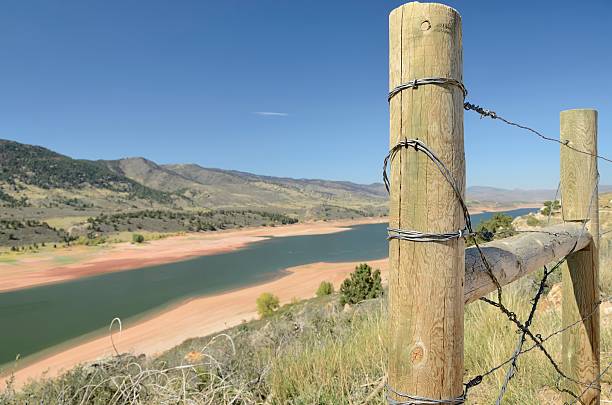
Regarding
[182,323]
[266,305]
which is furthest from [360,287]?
[182,323]

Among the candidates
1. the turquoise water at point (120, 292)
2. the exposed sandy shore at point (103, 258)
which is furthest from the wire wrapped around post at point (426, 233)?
the exposed sandy shore at point (103, 258)

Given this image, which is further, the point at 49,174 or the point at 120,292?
the point at 49,174

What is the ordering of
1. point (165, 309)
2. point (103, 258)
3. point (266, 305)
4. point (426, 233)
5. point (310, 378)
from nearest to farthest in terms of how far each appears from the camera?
point (426, 233) → point (310, 378) → point (266, 305) → point (165, 309) → point (103, 258)

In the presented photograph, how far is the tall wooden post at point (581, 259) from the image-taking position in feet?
7.80

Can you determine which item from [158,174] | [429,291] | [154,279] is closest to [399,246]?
[429,291]

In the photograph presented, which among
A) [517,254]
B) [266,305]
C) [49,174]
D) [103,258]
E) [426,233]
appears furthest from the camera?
[49,174]

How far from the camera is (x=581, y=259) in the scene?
97.6 inches

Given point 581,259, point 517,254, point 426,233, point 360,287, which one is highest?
point 426,233

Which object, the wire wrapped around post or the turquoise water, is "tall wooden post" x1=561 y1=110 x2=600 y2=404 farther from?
the turquoise water

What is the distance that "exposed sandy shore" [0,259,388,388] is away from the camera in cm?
1323

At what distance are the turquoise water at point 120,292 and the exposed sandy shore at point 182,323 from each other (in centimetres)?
117

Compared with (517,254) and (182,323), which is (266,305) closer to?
(182,323)

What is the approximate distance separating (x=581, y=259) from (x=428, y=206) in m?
1.98

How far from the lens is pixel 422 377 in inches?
42.2
